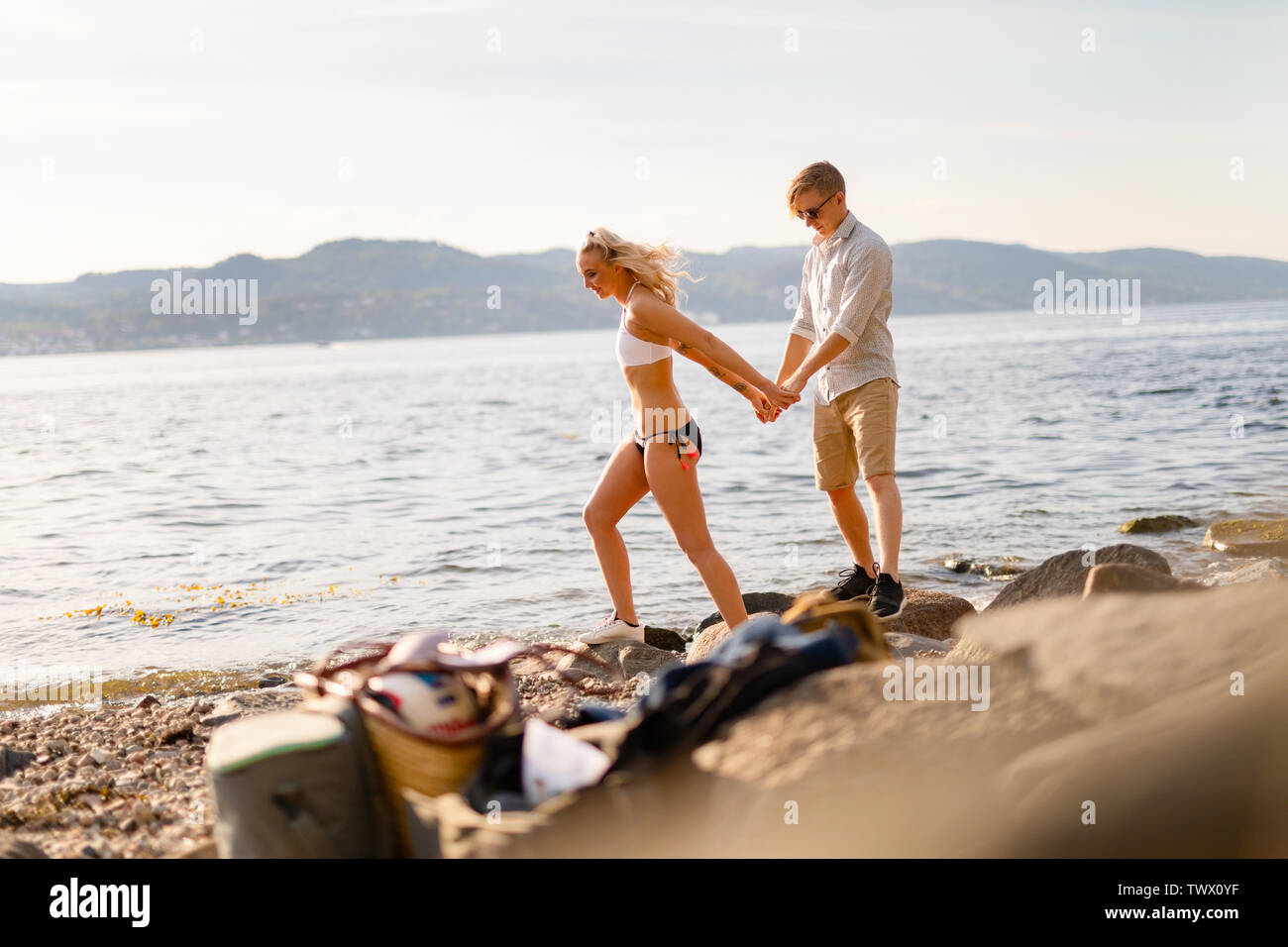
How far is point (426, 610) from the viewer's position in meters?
9.89

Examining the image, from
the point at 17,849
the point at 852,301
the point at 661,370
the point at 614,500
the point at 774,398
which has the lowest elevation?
the point at 17,849

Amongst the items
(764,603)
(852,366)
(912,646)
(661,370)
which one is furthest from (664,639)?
(661,370)

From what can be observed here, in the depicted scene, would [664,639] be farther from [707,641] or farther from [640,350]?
[640,350]

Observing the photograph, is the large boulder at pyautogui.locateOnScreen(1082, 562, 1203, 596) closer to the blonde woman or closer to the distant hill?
the blonde woman

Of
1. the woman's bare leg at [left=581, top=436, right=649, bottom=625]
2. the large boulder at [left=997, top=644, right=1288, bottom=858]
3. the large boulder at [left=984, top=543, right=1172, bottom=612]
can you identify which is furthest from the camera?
the large boulder at [left=984, top=543, right=1172, bottom=612]

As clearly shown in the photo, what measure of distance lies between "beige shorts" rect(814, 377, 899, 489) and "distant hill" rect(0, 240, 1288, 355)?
114m

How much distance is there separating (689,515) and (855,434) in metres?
1.28

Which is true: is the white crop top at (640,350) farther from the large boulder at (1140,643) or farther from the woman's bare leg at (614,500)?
the large boulder at (1140,643)

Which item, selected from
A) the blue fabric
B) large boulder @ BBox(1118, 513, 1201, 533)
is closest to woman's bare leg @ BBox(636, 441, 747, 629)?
the blue fabric

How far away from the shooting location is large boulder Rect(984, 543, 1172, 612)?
6.29 m

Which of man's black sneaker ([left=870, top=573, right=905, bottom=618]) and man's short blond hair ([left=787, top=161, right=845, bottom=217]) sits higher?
man's short blond hair ([left=787, top=161, right=845, bottom=217])

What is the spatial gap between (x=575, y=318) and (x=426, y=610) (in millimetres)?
140785

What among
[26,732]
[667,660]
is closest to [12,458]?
[26,732]

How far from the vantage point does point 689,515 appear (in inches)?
222
